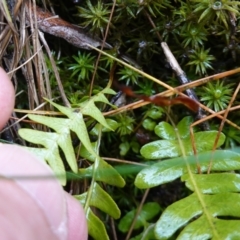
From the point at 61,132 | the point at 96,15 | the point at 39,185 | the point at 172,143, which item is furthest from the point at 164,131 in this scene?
the point at 39,185

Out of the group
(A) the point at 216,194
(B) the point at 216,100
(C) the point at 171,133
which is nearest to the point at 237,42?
(B) the point at 216,100

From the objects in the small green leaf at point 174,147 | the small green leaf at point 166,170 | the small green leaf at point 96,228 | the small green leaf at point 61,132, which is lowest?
the small green leaf at point 96,228

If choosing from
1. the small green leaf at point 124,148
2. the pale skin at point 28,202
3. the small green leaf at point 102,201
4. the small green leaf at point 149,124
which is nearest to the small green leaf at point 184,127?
the small green leaf at point 149,124

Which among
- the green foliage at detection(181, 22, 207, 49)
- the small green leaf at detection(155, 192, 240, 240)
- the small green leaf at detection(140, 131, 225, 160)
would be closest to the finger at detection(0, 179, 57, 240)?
the small green leaf at detection(155, 192, 240, 240)

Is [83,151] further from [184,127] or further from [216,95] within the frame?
[216,95]

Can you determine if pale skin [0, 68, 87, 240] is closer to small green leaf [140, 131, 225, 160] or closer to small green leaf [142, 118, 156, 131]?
small green leaf [140, 131, 225, 160]

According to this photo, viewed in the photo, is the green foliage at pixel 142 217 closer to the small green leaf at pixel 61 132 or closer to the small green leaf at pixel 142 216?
the small green leaf at pixel 142 216
